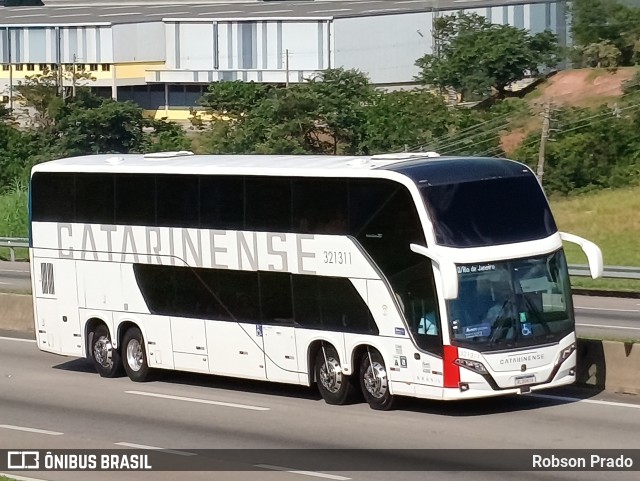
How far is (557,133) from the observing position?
59.1 metres

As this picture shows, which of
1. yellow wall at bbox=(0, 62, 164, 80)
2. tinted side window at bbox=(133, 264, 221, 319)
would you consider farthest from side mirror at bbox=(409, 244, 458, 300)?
yellow wall at bbox=(0, 62, 164, 80)

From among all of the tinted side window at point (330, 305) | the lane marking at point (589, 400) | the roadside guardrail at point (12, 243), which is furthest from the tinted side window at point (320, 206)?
the roadside guardrail at point (12, 243)

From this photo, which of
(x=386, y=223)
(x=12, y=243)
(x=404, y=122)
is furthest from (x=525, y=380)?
(x=404, y=122)

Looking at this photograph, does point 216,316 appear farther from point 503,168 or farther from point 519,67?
point 519,67

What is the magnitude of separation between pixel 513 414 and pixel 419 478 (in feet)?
12.5

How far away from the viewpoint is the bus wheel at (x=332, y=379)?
17.2 metres

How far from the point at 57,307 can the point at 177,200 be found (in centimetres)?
345

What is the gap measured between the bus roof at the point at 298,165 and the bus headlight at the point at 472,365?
2205 millimetres

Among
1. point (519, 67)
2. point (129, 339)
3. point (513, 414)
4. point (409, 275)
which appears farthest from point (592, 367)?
point (519, 67)

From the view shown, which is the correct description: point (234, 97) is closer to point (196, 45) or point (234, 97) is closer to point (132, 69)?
point (196, 45)

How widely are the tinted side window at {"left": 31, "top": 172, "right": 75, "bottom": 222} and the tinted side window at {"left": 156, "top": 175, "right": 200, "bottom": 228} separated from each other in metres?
2.05

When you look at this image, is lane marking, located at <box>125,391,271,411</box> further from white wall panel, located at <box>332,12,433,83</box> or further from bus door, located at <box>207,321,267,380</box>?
white wall panel, located at <box>332,12,433,83</box>

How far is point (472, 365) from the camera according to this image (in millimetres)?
15688

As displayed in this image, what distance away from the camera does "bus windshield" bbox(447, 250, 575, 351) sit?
621 inches
